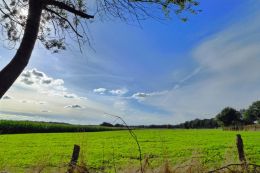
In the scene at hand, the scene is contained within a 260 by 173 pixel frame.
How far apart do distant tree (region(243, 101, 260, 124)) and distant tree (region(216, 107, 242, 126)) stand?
610cm

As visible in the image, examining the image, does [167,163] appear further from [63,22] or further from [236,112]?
[236,112]

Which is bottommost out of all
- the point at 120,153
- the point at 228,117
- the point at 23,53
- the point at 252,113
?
the point at 120,153

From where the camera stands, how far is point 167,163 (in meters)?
3.65

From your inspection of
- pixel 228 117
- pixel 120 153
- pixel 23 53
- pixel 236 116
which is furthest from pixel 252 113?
pixel 23 53

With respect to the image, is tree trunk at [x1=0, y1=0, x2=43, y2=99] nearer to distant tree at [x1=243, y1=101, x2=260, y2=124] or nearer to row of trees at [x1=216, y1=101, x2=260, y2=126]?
row of trees at [x1=216, y1=101, x2=260, y2=126]

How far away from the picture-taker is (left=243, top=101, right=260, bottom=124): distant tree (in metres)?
161

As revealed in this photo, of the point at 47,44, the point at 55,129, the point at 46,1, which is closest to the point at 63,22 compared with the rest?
the point at 47,44

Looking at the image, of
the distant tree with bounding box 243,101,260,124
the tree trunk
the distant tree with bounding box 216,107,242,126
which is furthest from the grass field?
the distant tree with bounding box 243,101,260,124

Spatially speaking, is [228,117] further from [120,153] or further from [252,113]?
[120,153]

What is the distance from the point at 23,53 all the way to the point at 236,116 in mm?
162142

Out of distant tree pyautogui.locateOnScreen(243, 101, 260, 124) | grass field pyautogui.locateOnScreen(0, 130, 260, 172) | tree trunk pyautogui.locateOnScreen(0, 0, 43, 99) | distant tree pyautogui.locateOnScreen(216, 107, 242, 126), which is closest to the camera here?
grass field pyautogui.locateOnScreen(0, 130, 260, 172)

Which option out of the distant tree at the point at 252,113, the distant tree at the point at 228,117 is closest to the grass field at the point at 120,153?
the distant tree at the point at 228,117

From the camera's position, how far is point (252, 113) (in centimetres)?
16388

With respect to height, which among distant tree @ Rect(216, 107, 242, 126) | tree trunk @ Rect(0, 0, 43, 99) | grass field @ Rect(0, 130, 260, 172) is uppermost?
distant tree @ Rect(216, 107, 242, 126)
